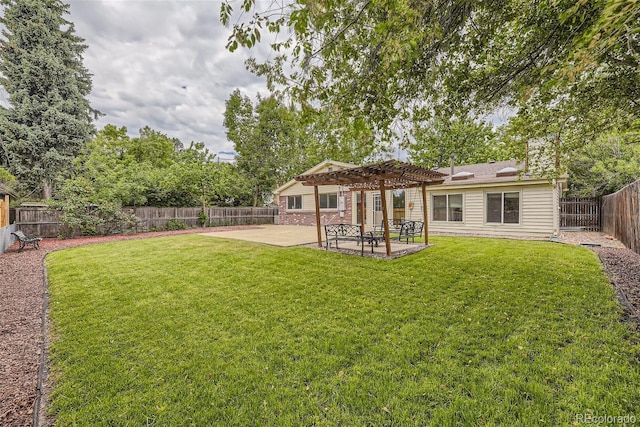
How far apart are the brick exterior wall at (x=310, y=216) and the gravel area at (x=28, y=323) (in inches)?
425

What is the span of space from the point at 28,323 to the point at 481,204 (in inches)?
545

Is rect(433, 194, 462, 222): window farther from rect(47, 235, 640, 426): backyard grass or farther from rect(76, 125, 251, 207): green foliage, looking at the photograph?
rect(76, 125, 251, 207): green foliage

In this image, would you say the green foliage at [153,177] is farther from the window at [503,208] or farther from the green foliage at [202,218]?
the window at [503,208]

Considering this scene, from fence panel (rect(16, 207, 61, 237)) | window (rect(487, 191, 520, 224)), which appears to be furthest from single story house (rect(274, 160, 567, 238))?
fence panel (rect(16, 207, 61, 237))

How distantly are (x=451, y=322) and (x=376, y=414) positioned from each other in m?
1.92

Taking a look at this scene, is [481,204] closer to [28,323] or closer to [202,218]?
[28,323]

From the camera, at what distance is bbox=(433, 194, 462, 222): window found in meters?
12.6

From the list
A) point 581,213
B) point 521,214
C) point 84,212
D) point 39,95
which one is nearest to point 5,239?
point 84,212

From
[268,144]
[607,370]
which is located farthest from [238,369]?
[268,144]

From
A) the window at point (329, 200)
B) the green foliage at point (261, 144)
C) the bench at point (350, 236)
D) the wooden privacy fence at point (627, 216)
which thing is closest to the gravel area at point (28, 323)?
the wooden privacy fence at point (627, 216)

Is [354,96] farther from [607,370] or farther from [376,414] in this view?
[607,370]

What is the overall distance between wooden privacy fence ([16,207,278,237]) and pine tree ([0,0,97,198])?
4.99 meters

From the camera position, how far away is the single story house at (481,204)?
10484 millimetres

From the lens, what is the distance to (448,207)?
12969 mm
